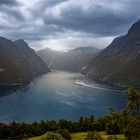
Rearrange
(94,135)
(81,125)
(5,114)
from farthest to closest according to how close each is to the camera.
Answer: (5,114) → (81,125) → (94,135)

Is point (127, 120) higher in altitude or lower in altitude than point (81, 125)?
higher

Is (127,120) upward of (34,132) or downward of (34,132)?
upward

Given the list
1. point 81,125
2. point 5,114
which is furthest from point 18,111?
point 81,125

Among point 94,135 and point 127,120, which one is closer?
point 127,120

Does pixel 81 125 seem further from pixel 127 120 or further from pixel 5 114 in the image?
pixel 5 114

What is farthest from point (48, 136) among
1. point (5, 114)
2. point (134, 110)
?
point (5, 114)

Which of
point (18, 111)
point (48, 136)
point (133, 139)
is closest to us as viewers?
point (133, 139)

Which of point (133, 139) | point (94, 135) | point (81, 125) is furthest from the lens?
point (81, 125)

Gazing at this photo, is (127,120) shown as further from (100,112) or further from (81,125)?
(100,112)

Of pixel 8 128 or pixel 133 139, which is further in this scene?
pixel 8 128
